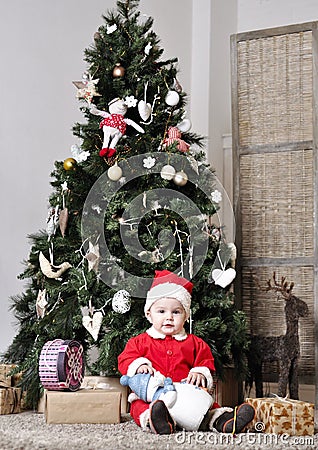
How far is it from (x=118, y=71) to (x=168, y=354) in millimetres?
1088

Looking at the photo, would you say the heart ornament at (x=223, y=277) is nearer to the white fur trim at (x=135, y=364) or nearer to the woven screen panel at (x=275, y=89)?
the white fur trim at (x=135, y=364)

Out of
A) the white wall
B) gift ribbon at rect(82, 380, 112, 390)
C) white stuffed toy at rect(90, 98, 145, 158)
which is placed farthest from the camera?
the white wall

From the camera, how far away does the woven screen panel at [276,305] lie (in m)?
3.09

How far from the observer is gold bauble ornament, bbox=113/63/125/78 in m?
2.83

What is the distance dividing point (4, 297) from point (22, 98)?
34.3 inches

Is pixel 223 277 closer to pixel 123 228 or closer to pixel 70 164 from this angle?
pixel 123 228

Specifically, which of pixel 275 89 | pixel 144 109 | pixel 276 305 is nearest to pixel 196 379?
pixel 276 305

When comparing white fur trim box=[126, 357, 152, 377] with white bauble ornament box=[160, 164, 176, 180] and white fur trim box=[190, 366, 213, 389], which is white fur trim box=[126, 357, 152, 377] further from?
white bauble ornament box=[160, 164, 176, 180]

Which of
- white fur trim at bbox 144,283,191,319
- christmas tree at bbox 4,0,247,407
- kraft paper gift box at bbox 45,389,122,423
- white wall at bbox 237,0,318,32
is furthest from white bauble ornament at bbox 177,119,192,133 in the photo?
white wall at bbox 237,0,318,32

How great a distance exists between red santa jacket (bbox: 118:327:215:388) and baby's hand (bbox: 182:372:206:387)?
3 centimetres

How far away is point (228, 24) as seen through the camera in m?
4.00

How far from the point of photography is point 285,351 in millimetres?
2910

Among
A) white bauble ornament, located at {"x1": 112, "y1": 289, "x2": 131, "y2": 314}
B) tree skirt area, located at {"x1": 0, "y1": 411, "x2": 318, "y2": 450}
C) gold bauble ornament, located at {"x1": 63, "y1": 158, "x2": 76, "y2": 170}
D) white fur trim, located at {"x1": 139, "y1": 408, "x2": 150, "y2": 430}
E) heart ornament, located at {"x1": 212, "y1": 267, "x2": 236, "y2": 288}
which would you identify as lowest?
tree skirt area, located at {"x1": 0, "y1": 411, "x2": 318, "y2": 450}

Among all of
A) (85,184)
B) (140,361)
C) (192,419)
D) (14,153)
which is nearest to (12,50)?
(14,153)
